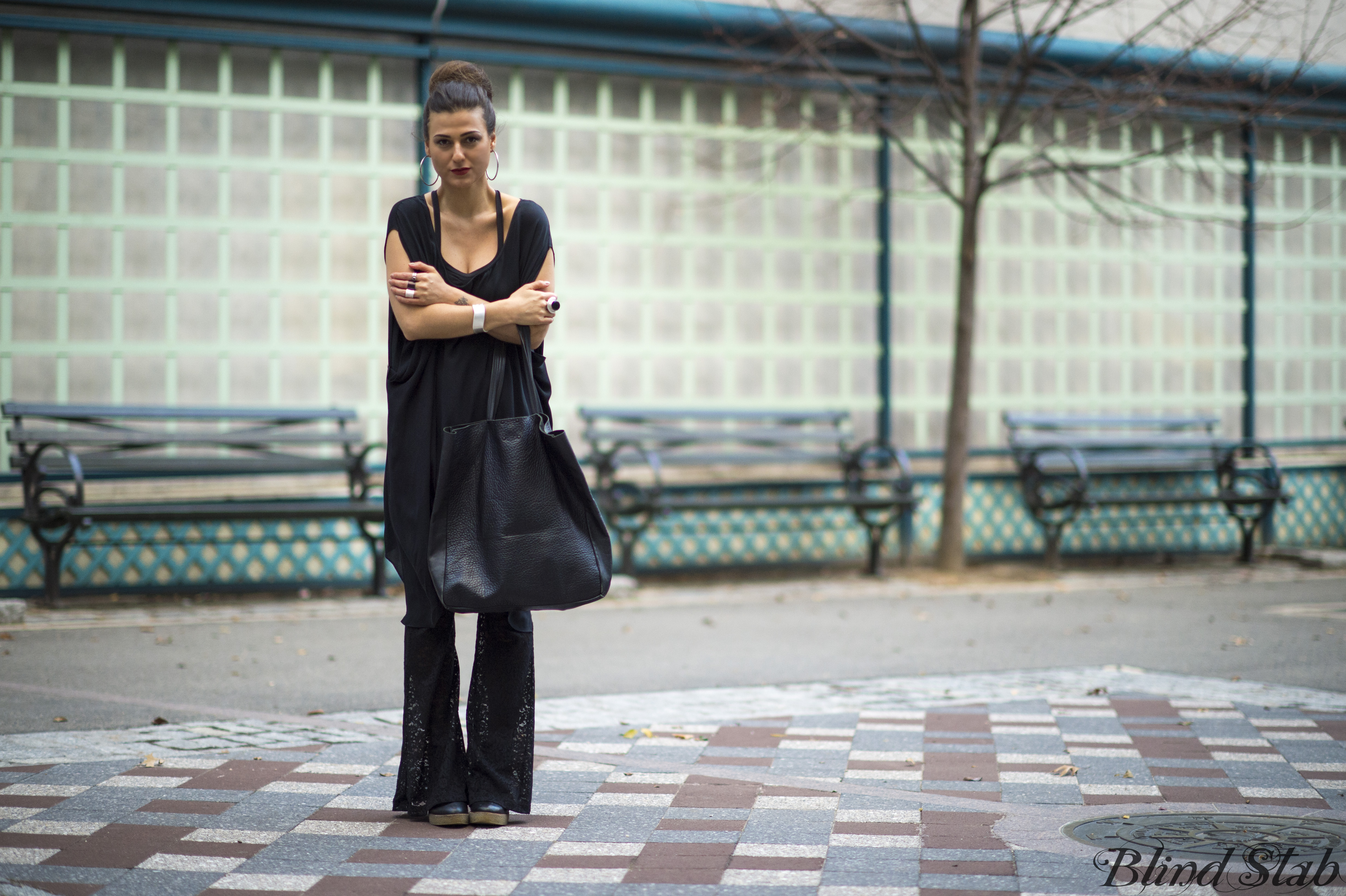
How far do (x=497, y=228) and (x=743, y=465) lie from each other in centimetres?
755

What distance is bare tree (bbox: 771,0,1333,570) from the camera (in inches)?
423

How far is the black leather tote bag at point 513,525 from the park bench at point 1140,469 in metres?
8.67

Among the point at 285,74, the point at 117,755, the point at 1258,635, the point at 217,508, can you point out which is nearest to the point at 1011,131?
the point at 1258,635

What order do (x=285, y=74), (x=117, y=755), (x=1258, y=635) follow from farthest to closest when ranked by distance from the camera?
(x=285, y=74)
(x=1258, y=635)
(x=117, y=755)

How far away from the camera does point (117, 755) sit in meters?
4.59

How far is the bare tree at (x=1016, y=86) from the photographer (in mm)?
10742

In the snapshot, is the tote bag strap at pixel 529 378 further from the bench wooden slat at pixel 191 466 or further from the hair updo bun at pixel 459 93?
the bench wooden slat at pixel 191 466

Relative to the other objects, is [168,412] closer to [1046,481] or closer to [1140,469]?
[1046,481]

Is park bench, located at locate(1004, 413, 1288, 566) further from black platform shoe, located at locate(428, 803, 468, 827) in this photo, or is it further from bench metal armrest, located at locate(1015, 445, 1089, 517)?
black platform shoe, located at locate(428, 803, 468, 827)

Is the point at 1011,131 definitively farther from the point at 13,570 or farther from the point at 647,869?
the point at 647,869

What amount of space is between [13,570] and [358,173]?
3.63 m

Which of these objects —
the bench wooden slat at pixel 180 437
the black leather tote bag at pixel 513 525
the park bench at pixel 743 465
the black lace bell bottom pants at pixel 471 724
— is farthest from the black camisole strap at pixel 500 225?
the park bench at pixel 743 465

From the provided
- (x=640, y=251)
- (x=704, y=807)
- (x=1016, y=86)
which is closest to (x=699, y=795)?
(x=704, y=807)

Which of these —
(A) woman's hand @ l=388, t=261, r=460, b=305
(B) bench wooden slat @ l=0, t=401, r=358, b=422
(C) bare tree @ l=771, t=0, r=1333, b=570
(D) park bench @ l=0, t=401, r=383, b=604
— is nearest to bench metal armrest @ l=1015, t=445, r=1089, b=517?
(C) bare tree @ l=771, t=0, r=1333, b=570
